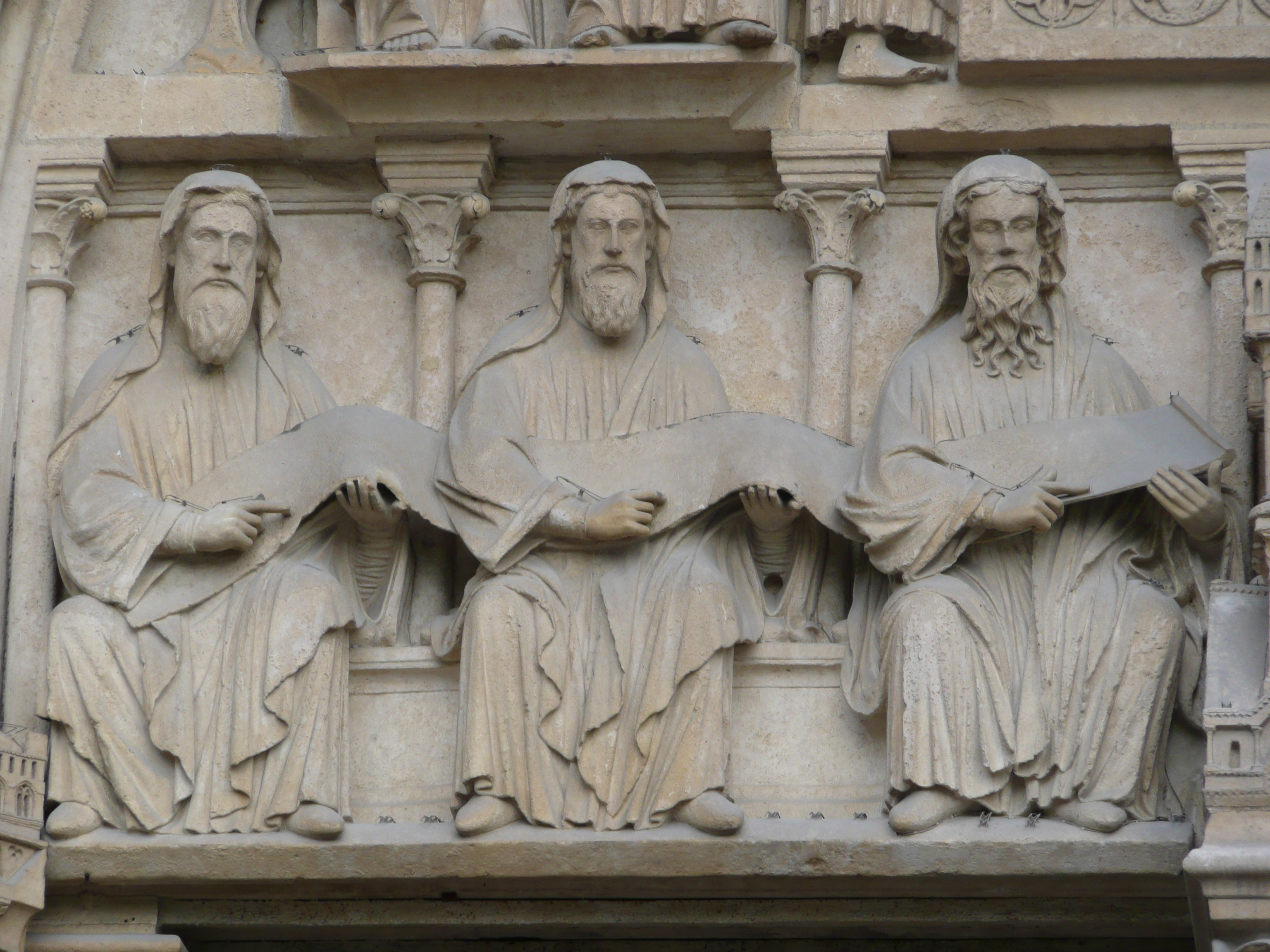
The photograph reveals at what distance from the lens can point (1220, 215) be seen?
10.2 metres

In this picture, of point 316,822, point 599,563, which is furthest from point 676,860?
point 316,822

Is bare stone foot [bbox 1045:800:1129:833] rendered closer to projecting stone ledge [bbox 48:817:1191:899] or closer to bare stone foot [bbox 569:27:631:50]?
projecting stone ledge [bbox 48:817:1191:899]

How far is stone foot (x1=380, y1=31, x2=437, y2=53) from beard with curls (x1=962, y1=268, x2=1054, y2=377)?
1963mm

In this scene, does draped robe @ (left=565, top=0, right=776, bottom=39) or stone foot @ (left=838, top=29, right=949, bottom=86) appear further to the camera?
stone foot @ (left=838, top=29, right=949, bottom=86)

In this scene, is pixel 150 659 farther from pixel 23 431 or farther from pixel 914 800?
pixel 914 800

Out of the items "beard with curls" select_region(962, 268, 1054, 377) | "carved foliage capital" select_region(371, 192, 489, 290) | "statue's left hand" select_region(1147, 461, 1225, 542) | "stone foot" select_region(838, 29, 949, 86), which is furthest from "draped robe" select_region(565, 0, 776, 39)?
"statue's left hand" select_region(1147, 461, 1225, 542)

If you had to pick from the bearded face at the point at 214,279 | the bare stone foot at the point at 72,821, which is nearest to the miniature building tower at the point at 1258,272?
the bearded face at the point at 214,279

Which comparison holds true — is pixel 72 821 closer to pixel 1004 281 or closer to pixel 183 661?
pixel 183 661

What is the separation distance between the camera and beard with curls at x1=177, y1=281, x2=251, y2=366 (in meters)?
9.98

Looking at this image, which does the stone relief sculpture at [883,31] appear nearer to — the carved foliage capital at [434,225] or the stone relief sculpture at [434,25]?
the stone relief sculpture at [434,25]

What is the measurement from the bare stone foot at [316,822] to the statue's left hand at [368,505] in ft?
3.10

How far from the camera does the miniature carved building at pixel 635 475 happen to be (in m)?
9.40

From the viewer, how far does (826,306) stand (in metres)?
10.3

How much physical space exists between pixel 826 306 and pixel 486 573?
152cm
